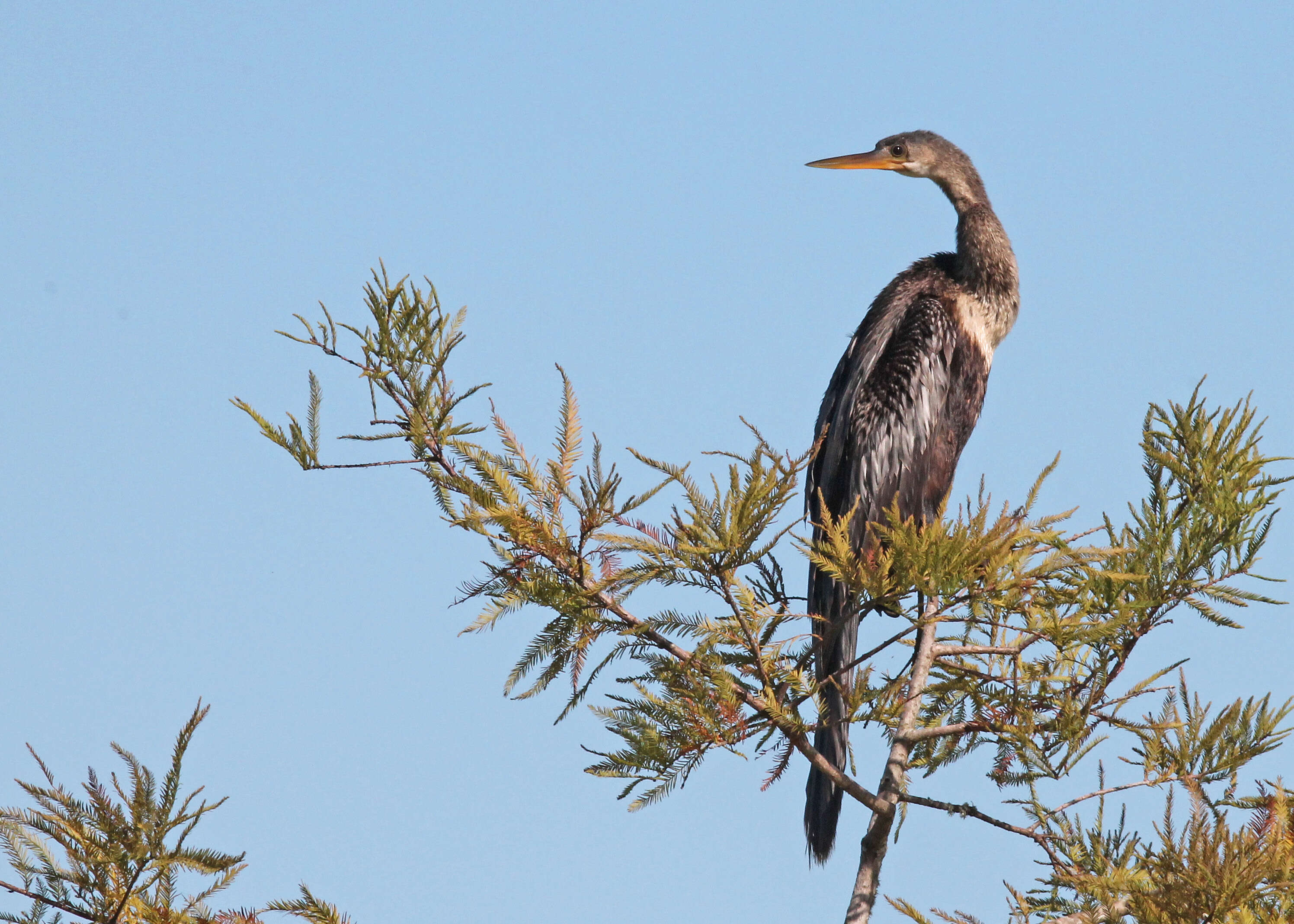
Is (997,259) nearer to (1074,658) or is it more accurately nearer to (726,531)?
(1074,658)

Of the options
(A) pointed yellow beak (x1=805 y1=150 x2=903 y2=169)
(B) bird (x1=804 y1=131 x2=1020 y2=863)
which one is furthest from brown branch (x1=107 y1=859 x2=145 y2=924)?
(A) pointed yellow beak (x1=805 y1=150 x2=903 y2=169)

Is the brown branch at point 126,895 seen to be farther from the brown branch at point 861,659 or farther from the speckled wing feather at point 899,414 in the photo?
the speckled wing feather at point 899,414

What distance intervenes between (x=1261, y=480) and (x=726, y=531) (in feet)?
6.26

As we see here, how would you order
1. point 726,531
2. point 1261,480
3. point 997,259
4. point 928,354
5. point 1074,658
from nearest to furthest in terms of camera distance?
1. point 726,531
2. point 1074,658
3. point 1261,480
4. point 928,354
5. point 997,259

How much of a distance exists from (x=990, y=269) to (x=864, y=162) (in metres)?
1.18

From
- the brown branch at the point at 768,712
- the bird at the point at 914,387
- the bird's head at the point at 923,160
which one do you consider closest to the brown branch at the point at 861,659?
the brown branch at the point at 768,712

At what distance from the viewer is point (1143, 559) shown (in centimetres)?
389

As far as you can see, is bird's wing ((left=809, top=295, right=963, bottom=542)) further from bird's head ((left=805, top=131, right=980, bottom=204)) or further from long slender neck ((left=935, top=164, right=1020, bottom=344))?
bird's head ((left=805, top=131, right=980, bottom=204))

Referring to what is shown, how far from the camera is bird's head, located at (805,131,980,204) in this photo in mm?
6699

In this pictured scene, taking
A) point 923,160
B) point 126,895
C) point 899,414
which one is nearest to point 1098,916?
point 126,895

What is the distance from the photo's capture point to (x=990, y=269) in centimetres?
608

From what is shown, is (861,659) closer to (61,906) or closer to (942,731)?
(942,731)

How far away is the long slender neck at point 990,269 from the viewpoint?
605cm

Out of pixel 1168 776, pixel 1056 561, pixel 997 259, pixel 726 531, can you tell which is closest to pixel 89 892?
pixel 726 531
